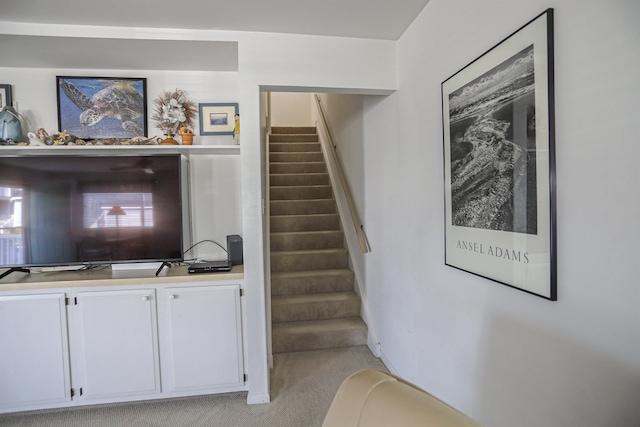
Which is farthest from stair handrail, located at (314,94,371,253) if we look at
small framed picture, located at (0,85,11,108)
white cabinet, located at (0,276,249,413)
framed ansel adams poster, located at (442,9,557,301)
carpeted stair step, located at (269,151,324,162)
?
small framed picture, located at (0,85,11,108)

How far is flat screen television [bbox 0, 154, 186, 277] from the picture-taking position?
6.67 ft

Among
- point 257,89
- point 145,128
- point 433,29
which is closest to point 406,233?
point 433,29

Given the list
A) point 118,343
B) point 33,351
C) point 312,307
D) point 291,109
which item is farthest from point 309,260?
point 291,109

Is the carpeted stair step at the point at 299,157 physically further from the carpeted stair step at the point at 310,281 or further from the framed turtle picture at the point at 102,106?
the framed turtle picture at the point at 102,106

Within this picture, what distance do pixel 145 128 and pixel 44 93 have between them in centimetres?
77

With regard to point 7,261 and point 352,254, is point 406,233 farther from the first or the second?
point 7,261

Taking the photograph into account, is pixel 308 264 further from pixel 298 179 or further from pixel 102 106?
pixel 102 106

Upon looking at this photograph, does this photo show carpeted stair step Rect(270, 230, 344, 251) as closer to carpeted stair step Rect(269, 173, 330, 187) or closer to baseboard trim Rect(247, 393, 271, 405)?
carpeted stair step Rect(269, 173, 330, 187)

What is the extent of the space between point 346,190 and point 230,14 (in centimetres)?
206

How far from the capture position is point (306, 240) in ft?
11.6

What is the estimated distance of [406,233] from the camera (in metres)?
2.09

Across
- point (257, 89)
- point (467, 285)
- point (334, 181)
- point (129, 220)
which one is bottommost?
point (467, 285)

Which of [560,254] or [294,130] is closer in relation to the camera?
[560,254]

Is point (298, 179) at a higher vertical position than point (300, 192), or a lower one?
higher
